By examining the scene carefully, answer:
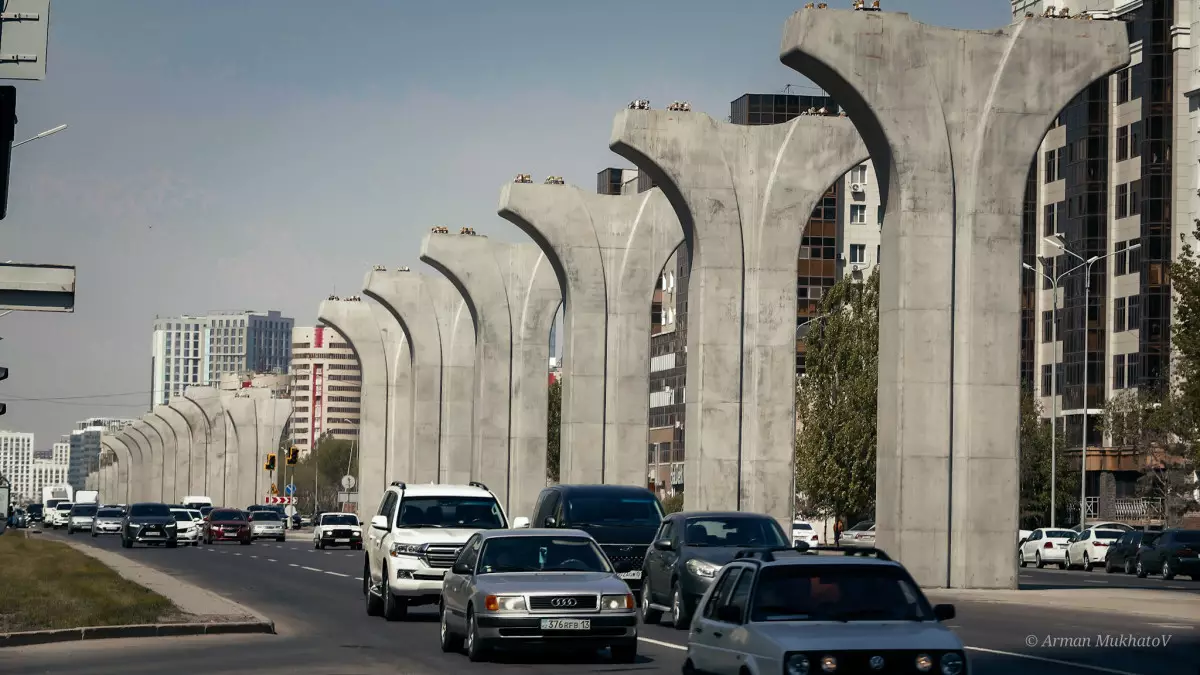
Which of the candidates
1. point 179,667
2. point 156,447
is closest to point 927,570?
point 179,667

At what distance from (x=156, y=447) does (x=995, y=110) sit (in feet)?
541

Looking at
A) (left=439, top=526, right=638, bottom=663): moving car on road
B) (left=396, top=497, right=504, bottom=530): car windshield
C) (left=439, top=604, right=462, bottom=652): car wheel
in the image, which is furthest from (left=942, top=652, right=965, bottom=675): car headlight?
(left=396, top=497, right=504, bottom=530): car windshield

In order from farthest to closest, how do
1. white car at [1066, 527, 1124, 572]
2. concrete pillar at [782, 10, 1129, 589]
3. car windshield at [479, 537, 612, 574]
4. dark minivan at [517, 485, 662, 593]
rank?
white car at [1066, 527, 1124, 572] < concrete pillar at [782, 10, 1129, 589] < dark minivan at [517, 485, 662, 593] < car windshield at [479, 537, 612, 574]

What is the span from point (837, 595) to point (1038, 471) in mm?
74753

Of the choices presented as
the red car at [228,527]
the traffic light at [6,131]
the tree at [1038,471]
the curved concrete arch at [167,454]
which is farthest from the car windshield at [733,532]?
the curved concrete arch at [167,454]

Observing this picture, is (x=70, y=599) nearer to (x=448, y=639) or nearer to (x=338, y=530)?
(x=448, y=639)

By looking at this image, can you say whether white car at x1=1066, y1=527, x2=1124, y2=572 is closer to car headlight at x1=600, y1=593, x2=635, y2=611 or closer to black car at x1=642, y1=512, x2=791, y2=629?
black car at x1=642, y1=512, x2=791, y2=629

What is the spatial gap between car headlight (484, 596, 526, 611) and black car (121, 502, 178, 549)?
166ft

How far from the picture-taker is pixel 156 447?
189875 millimetres

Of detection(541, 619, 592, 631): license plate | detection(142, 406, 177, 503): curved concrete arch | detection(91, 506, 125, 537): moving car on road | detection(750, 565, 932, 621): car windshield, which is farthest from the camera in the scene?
detection(142, 406, 177, 503): curved concrete arch

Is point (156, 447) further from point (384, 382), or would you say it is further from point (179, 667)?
point (179, 667)

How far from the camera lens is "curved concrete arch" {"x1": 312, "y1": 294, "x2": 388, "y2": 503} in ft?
297

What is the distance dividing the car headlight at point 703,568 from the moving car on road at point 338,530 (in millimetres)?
48599

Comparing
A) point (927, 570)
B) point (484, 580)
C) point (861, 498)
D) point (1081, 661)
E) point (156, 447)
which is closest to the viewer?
point (1081, 661)
